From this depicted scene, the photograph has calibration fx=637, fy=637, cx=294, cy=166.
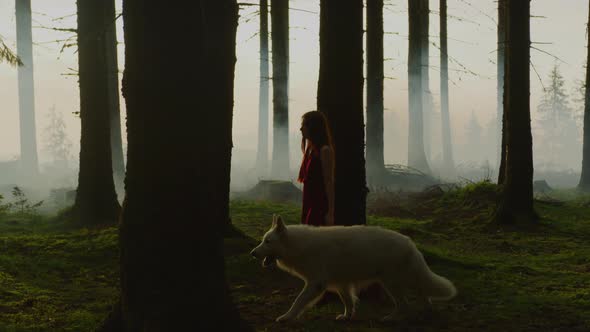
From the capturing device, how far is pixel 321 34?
8.68 m

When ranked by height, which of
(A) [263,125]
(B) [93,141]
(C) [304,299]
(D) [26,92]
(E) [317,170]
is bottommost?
(C) [304,299]

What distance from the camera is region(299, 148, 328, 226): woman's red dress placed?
755 centimetres

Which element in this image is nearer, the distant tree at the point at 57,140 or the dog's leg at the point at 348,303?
the dog's leg at the point at 348,303

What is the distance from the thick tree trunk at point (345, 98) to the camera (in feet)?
26.8

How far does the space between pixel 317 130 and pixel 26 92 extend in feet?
102

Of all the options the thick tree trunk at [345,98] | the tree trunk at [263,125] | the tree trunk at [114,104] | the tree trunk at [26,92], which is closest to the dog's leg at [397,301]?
the thick tree trunk at [345,98]

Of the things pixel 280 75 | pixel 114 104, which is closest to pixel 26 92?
pixel 114 104

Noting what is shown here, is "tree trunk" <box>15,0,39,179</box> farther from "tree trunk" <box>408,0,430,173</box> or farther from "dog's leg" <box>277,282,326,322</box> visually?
"dog's leg" <box>277,282,326,322</box>

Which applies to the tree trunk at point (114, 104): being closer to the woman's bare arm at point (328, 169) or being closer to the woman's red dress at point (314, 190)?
the woman's red dress at point (314, 190)

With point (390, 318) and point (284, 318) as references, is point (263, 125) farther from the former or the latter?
point (284, 318)

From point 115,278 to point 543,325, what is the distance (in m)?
5.88

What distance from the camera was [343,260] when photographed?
6.75 metres

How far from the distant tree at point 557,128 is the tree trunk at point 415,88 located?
48394 millimetres

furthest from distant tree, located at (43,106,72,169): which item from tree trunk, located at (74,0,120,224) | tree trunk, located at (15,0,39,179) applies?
tree trunk, located at (74,0,120,224)
